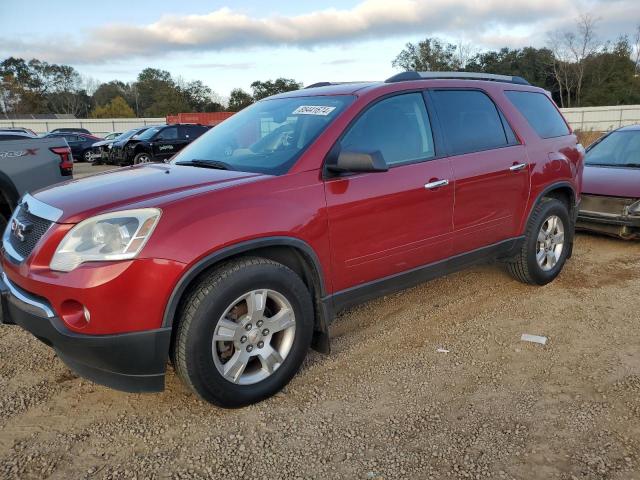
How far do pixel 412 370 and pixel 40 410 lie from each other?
2267 mm

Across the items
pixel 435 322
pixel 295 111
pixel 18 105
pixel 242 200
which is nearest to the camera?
pixel 242 200

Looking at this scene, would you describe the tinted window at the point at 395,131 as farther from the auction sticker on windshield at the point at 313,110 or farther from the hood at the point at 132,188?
the hood at the point at 132,188

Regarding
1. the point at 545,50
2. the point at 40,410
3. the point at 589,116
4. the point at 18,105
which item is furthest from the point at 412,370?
the point at 18,105

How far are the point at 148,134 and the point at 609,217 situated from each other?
50.6ft

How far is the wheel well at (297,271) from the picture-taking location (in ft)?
9.15

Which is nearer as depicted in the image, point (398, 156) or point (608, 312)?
point (398, 156)

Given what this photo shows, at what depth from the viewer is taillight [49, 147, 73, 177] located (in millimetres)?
6301

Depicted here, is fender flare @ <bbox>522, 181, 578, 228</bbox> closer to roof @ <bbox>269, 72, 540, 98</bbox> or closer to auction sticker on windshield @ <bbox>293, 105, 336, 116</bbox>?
roof @ <bbox>269, 72, 540, 98</bbox>

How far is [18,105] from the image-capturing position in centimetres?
7619

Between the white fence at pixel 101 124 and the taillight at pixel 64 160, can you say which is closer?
the taillight at pixel 64 160

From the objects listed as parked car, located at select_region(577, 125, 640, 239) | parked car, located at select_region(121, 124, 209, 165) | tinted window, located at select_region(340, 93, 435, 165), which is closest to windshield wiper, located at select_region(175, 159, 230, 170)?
tinted window, located at select_region(340, 93, 435, 165)

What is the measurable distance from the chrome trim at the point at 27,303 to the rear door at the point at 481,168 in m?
2.75

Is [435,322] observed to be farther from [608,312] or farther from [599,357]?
[608,312]

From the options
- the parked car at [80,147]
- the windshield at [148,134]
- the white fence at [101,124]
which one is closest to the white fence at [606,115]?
the windshield at [148,134]
